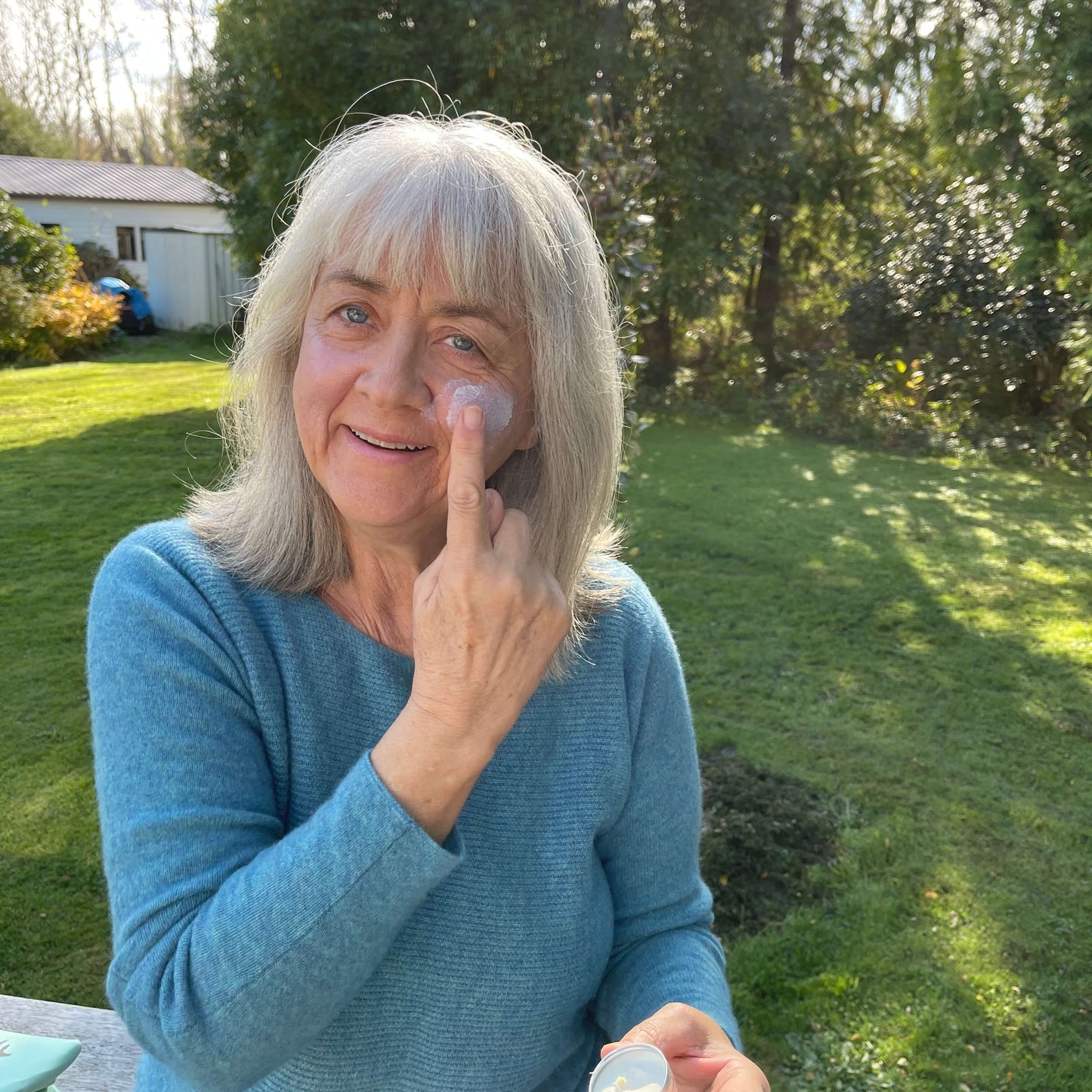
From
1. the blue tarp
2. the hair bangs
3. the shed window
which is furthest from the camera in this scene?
the shed window

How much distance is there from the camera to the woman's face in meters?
1.37

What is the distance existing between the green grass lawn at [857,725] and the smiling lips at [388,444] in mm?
2184

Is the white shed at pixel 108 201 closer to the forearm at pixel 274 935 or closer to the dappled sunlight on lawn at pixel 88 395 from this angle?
the dappled sunlight on lawn at pixel 88 395

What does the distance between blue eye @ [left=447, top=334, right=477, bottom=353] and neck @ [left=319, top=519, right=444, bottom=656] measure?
289 millimetres

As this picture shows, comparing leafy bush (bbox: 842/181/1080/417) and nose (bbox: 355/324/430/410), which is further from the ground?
nose (bbox: 355/324/430/410)

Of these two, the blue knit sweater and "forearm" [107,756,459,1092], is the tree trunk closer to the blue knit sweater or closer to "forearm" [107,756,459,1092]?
the blue knit sweater

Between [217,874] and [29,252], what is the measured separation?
16550mm

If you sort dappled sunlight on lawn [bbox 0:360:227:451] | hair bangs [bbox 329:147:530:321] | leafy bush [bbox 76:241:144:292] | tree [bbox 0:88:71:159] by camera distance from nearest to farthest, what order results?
hair bangs [bbox 329:147:530:321]
dappled sunlight on lawn [bbox 0:360:227:451]
leafy bush [bbox 76:241:144:292]
tree [bbox 0:88:71:159]

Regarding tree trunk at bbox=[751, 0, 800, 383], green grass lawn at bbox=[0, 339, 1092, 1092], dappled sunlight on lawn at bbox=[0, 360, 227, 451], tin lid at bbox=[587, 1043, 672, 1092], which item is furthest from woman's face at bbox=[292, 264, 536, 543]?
tree trunk at bbox=[751, 0, 800, 383]

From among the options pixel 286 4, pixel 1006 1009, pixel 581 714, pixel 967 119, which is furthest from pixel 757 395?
pixel 581 714

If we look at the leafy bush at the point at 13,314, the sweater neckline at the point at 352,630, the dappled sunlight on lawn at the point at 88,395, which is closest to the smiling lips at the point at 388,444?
the sweater neckline at the point at 352,630

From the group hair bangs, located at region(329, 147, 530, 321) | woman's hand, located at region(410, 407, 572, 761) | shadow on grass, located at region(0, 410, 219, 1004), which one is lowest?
shadow on grass, located at region(0, 410, 219, 1004)

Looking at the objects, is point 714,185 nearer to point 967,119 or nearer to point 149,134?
point 967,119

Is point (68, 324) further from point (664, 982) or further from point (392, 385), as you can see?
point (664, 982)
